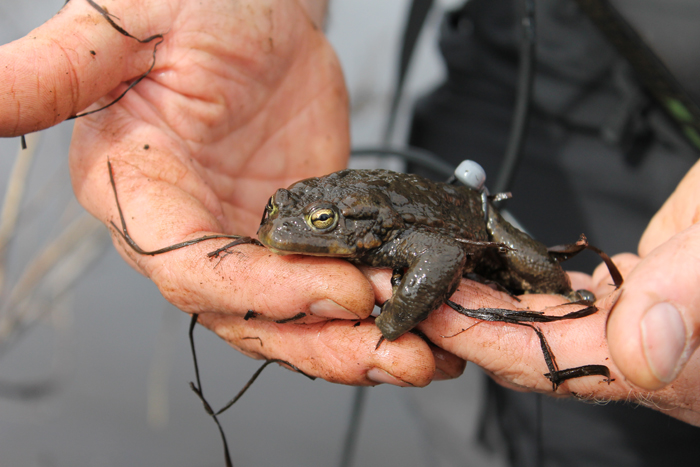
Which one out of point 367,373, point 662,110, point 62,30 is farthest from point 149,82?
point 662,110

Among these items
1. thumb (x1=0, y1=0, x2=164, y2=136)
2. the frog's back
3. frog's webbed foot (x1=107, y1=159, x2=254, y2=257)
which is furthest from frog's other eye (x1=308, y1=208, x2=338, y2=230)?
thumb (x1=0, y1=0, x2=164, y2=136)

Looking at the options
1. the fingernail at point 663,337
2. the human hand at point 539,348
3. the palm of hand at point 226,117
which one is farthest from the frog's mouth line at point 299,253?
the fingernail at point 663,337

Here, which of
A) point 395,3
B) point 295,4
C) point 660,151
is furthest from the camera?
point 395,3

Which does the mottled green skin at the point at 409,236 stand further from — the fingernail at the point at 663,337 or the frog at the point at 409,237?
the fingernail at the point at 663,337

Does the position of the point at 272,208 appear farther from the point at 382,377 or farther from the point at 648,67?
the point at 648,67

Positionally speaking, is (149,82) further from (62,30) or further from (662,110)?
(662,110)

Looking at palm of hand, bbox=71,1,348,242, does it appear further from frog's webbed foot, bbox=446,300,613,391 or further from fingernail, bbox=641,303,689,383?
fingernail, bbox=641,303,689,383
